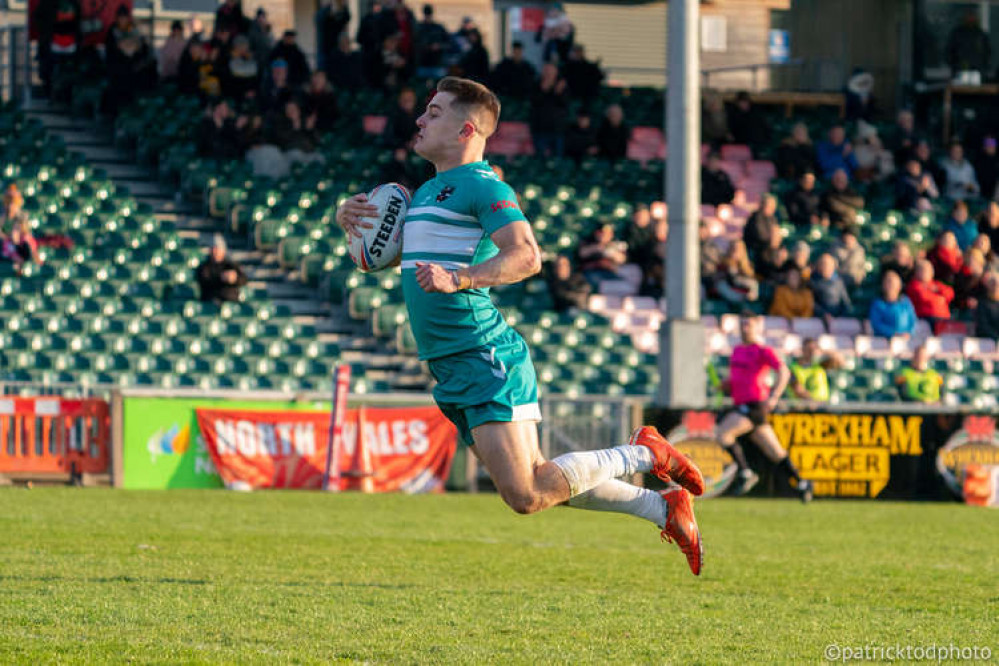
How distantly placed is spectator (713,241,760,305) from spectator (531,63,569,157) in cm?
400

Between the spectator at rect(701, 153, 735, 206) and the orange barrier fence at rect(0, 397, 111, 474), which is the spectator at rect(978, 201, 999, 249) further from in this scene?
the orange barrier fence at rect(0, 397, 111, 474)

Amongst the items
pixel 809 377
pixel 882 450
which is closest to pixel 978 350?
pixel 809 377

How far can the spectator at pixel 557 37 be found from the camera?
26328mm

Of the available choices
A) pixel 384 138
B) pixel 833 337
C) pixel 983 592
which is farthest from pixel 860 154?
pixel 983 592

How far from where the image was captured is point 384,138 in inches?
925

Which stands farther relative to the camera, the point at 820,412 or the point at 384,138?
the point at 384,138

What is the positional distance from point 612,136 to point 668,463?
18.0m

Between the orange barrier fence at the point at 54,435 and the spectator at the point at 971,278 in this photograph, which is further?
the spectator at the point at 971,278

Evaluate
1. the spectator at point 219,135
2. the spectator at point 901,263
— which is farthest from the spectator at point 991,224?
the spectator at point 219,135

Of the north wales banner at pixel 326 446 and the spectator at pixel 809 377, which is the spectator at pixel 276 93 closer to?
the north wales banner at pixel 326 446

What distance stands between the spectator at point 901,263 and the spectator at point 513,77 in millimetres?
6298

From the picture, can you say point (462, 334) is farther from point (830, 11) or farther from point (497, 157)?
point (830, 11)

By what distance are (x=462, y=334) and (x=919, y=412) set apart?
1228 cm

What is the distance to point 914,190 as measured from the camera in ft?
82.0
